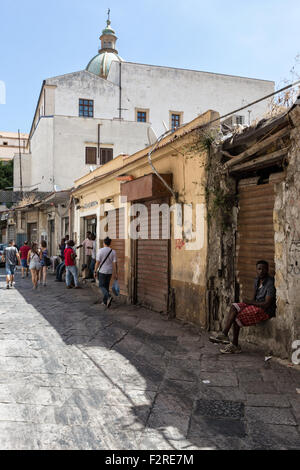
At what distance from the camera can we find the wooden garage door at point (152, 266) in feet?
30.5

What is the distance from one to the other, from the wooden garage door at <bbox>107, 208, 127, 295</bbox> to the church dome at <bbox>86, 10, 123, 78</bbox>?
994 inches

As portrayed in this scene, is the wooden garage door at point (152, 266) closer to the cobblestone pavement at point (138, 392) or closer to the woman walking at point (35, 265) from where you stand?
the cobblestone pavement at point (138, 392)

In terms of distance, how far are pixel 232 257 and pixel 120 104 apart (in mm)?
25943

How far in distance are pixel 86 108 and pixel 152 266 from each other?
2287 cm

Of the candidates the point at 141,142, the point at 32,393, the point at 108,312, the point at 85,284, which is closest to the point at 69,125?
the point at 141,142

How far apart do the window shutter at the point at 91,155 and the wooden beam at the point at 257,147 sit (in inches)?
826

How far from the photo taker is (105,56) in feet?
123

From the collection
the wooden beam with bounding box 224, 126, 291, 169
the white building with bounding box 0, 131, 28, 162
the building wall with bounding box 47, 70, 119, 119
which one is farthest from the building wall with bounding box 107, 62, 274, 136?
the white building with bounding box 0, 131, 28, 162

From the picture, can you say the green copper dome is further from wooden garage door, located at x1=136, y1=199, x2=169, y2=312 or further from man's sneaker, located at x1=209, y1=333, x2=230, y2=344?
man's sneaker, located at x1=209, y1=333, x2=230, y2=344

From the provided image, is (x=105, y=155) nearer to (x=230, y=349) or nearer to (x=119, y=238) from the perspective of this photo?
(x=119, y=238)

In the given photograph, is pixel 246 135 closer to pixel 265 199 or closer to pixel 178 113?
pixel 265 199

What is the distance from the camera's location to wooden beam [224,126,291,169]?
18.8ft

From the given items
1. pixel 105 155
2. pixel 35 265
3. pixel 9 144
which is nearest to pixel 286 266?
pixel 35 265

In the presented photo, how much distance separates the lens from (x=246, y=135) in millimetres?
6527
